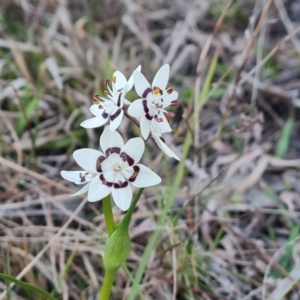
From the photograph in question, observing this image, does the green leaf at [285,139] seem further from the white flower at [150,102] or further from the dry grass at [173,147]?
the white flower at [150,102]

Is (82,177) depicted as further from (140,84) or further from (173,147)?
(173,147)

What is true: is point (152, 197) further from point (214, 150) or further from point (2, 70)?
point (2, 70)

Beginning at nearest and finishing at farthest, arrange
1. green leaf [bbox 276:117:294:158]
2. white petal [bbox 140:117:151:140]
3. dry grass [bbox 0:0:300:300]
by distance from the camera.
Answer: white petal [bbox 140:117:151:140] → dry grass [bbox 0:0:300:300] → green leaf [bbox 276:117:294:158]

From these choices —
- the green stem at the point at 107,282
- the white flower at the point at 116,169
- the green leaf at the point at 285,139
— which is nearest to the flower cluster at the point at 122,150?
the white flower at the point at 116,169

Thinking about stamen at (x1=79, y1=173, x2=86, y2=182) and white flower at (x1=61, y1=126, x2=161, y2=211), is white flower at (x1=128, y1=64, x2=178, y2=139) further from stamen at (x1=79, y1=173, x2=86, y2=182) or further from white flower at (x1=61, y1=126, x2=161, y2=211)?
stamen at (x1=79, y1=173, x2=86, y2=182)

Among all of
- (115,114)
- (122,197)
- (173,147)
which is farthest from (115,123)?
(173,147)

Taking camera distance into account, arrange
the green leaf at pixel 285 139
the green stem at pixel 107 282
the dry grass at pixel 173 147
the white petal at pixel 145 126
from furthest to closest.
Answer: the green leaf at pixel 285 139, the dry grass at pixel 173 147, the green stem at pixel 107 282, the white petal at pixel 145 126

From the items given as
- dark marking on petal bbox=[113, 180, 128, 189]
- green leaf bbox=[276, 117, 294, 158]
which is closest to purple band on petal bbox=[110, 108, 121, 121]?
dark marking on petal bbox=[113, 180, 128, 189]
